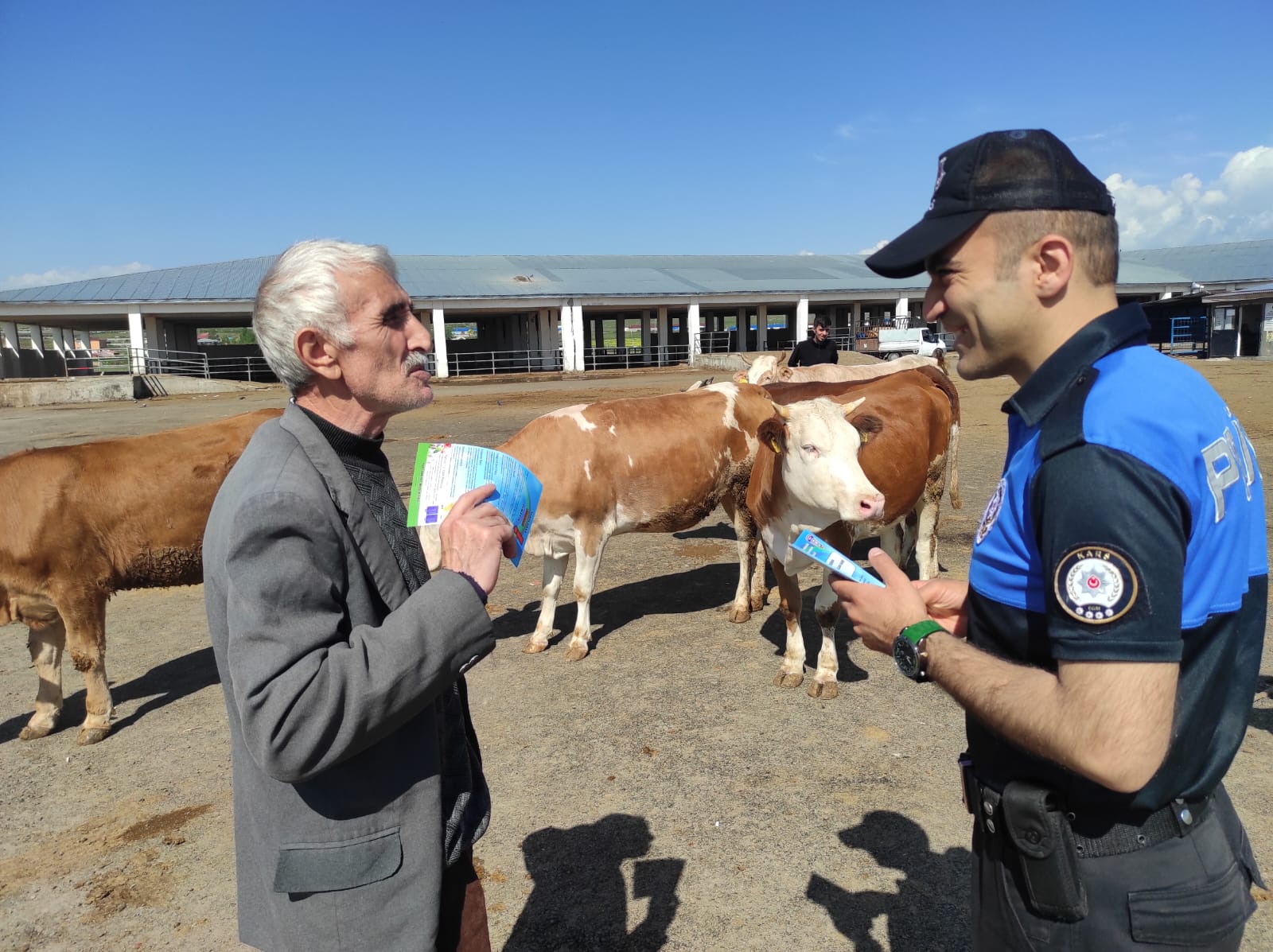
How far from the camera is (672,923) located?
3152 mm

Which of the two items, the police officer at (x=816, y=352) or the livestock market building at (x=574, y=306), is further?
the livestock market building at (x=574, y=306)

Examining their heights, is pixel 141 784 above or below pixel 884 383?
below

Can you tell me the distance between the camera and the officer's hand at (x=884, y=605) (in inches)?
62.4

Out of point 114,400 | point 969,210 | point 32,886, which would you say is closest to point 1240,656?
point 969,210

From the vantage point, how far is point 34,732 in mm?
4910

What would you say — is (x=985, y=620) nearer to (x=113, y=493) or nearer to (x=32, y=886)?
(x=32, y=886)

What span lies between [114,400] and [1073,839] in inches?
1318

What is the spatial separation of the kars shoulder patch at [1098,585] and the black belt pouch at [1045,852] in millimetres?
401

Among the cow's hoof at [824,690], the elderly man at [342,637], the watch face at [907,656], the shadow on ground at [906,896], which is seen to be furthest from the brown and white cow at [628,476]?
the watch face at [907,656]

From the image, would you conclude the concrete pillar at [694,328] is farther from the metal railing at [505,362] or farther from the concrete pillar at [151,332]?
the concrete pillar at [151,332]

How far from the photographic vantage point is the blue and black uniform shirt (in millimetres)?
1159

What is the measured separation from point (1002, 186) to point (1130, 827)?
1.08m

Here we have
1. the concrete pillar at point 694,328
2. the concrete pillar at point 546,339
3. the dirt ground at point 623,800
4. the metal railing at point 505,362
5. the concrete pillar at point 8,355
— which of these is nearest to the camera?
the dirt ground at point 623,800

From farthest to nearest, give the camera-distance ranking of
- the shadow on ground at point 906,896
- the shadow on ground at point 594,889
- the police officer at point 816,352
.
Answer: the police officer at point 816,352
the shadow on ground at point 594,889
the shadow on ground at point 906,896
